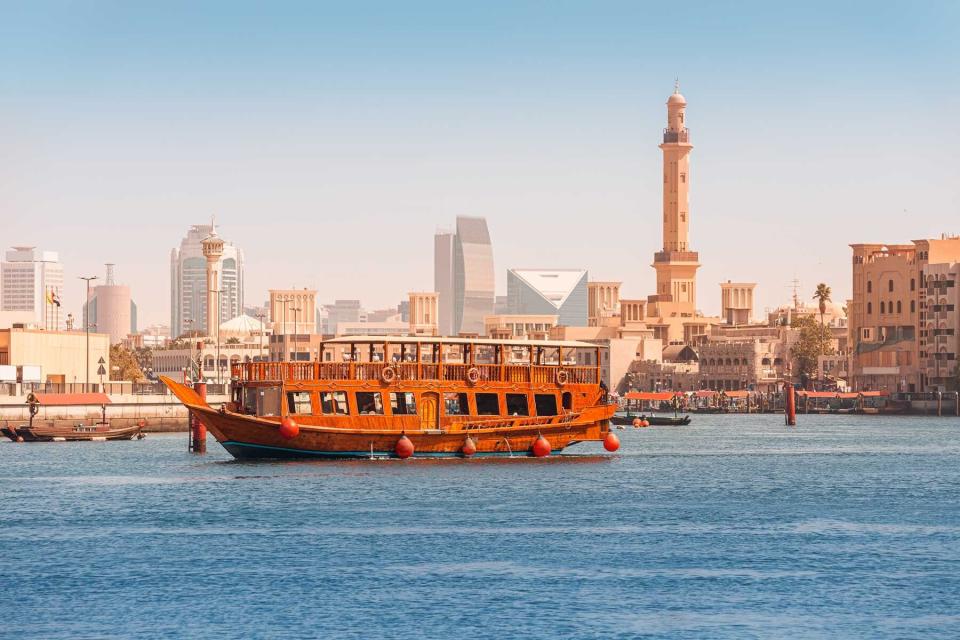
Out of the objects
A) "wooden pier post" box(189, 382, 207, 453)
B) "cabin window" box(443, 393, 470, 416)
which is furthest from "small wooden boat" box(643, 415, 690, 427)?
"cabin window" box(443, 393, 470, 416)

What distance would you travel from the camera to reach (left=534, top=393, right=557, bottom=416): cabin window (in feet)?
272

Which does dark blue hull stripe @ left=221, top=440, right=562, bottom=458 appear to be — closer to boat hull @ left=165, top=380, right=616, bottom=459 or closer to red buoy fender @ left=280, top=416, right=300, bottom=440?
boat hull @ left=165, top=380, right=616, bottom=459

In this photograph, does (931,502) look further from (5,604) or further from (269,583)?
(5,604)

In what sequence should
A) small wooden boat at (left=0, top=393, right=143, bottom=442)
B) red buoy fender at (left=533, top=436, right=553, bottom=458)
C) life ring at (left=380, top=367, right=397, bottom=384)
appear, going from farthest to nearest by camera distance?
small wooden boat at (left=0, top=393, right=143, bottom=442)
red buoy fender at (left=533, top=436, right=553, bottom=458)
life ring at (left=380, top=367, right=397, bottom=384)

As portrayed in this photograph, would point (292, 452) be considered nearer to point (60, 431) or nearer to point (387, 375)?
point (387, 375)

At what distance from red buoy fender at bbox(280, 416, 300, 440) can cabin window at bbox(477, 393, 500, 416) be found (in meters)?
9.39

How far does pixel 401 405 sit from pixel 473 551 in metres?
28.6

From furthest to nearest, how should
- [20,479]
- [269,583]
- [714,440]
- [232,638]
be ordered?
[714,440] → [20,479] → [269,583] → [232,638]

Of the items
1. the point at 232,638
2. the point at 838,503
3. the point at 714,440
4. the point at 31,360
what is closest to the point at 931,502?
the point at 838,503

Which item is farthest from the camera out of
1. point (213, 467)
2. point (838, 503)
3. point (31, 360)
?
point (31, 360)

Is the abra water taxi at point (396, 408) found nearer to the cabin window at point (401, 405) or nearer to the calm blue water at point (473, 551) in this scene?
the cabin window at point (401, 405)

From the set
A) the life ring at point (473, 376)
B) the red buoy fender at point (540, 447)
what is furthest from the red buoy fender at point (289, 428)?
the red buoy fender at point (540, 447)

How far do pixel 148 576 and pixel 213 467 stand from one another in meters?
33.5

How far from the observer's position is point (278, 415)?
76750 millimetres
